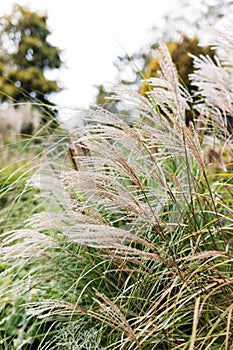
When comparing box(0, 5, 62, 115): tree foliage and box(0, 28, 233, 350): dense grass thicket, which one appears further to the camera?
box(0, 5, 62, 115): tree foliage

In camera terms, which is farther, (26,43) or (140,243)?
(26,43)

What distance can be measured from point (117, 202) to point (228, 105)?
3.64 feet

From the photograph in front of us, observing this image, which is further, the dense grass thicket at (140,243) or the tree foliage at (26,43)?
the tree foliage at (26,43)

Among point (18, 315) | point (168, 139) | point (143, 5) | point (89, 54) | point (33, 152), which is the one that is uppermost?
point (143, 5)

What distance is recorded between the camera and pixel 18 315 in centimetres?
237

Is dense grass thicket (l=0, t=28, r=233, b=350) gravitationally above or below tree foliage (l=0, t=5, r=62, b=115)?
below

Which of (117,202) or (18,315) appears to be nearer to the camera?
(117,202)

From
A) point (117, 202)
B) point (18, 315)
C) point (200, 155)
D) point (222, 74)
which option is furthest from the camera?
point (18, 315)

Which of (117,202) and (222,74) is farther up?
(222,74)

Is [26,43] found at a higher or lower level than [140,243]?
higher

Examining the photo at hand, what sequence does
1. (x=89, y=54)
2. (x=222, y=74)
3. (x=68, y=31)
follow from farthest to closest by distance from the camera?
(x=68, y=31), (x=89, y=54), (x=222, y=74)

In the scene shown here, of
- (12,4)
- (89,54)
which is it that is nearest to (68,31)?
(89,54)

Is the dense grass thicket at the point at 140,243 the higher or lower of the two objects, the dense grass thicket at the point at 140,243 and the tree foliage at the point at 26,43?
the lower

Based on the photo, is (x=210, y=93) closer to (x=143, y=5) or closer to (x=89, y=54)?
(x=89, y=54)
